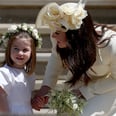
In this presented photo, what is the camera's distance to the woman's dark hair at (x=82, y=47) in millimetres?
3938

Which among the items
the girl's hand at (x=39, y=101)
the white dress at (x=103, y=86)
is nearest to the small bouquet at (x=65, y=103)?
the white dress at (x=103, y=86)

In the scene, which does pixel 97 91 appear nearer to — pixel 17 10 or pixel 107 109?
pixel 107 109

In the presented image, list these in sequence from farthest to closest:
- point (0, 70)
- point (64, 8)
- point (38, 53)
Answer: point (38, 53) → point (0, 70) → point (64, 8)

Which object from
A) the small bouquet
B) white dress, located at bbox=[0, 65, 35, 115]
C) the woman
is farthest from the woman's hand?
white dress, located at bbox=[0, 65, 35, 115]

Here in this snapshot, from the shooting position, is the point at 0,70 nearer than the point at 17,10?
Yes

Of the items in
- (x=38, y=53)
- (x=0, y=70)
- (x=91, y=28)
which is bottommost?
(x=38, y=53)

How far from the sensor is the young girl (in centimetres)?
426

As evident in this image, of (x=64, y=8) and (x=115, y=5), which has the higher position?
(x=64, y=8)

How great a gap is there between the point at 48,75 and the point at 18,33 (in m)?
0.39

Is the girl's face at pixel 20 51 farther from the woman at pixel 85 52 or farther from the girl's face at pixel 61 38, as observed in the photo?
the girl's face at pixel 61 38

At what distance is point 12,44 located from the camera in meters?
4.34

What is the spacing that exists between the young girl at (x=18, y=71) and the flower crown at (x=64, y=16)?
17.3 inches

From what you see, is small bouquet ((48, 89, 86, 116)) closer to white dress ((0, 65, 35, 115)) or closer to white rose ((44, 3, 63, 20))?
white dress ((0, 65, 35, 115))

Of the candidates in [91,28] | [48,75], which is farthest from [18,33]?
[91,28]
